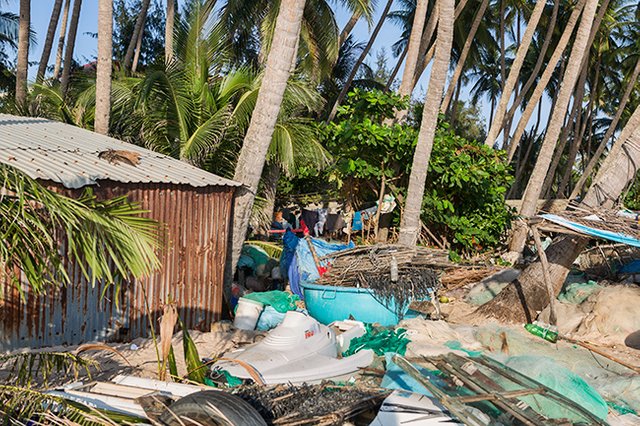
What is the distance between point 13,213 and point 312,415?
264cm

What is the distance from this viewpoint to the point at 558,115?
1661 cm

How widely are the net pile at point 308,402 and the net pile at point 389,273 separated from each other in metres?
4.33

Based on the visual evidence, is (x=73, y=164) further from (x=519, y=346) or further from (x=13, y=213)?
(x=519, y=346)

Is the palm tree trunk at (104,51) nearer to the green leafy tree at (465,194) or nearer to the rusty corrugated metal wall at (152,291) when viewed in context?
the rusty corrugated metal wall at (152,291)

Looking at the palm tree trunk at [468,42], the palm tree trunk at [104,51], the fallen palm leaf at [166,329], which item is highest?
the palm tree trunk at [468,42]

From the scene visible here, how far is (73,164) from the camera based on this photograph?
940 cm

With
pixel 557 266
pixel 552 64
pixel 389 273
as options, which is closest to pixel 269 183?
pixel 389 273

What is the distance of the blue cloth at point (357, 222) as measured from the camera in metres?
17.1

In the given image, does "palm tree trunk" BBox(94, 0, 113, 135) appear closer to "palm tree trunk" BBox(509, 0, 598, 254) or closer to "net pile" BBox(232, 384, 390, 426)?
"net pile" BBox(232, 384, 390, 426)

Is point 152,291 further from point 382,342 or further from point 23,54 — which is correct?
point 23,54

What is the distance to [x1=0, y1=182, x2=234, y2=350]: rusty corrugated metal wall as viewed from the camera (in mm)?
8523

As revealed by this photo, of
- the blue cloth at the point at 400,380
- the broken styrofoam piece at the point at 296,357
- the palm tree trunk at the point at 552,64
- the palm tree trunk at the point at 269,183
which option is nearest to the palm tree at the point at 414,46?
the palm tree trunk at the point at 269,183

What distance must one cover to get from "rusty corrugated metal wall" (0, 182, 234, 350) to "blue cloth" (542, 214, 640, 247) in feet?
16.2

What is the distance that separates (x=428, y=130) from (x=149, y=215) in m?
6.00
